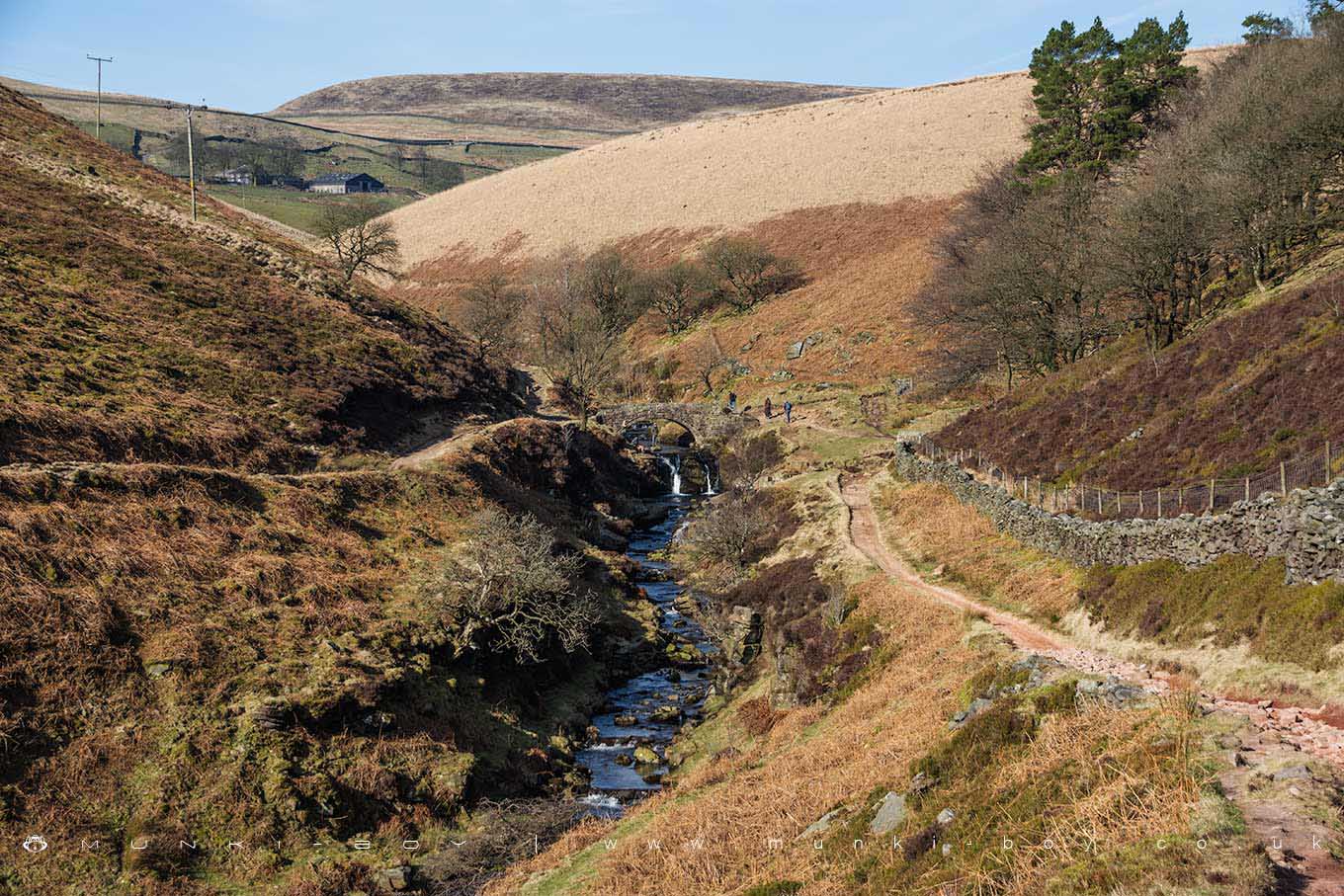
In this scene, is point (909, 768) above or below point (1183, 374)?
below

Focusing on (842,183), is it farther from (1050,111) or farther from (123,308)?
(123,308)

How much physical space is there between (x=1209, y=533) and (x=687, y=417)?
63.9 m

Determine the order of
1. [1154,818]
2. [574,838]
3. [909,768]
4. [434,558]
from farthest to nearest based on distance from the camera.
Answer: [434,558]
[574,838]
[909,768]
[1154,818]

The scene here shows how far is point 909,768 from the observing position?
66.9 ft

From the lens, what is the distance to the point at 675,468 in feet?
262

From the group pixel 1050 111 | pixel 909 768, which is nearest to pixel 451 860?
pixel 909 768

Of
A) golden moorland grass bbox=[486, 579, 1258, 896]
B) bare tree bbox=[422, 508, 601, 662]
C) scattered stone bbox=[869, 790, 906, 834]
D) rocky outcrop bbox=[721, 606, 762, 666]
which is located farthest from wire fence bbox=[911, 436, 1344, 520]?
bare tree bbox=[422, 508, 601, 662]

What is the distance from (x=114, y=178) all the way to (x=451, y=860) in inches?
2857

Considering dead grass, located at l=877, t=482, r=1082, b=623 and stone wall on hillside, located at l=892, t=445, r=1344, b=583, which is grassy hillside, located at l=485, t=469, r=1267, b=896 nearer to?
dead grass, located at l=877, t=482, r=1082, b=623

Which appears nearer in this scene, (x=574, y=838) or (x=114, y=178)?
(x=574, y=838)

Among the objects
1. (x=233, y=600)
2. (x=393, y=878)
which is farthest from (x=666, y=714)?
(x=233, y=600)

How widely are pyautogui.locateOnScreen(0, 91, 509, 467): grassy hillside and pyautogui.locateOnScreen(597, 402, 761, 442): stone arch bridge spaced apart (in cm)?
1602

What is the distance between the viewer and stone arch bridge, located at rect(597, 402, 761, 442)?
8038 cm

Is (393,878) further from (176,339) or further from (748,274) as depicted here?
(748,274)
